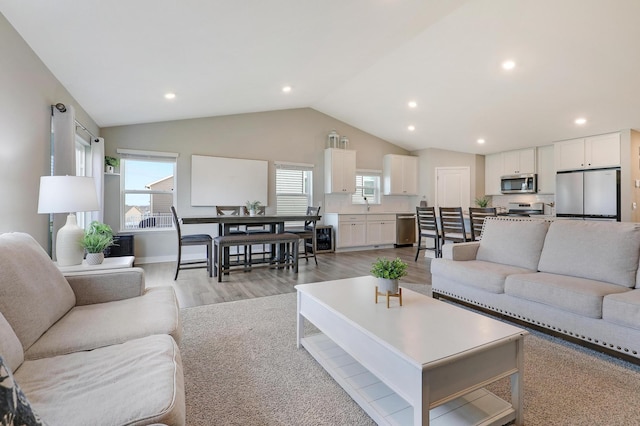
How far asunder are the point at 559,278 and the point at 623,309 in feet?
1.73

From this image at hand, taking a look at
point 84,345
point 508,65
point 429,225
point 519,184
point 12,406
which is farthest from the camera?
point 519,184

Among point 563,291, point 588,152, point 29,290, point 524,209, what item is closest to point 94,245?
point 29,290

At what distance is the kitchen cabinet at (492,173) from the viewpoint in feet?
24.0

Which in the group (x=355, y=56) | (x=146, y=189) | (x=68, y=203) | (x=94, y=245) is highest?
(x=355, y=56)

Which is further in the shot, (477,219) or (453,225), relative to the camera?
(453,225)

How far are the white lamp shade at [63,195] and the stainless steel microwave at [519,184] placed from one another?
7457 mm

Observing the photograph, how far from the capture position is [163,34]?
2762 millimetres

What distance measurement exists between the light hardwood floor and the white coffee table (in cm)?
187

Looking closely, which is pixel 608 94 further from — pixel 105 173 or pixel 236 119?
pixel 105 173

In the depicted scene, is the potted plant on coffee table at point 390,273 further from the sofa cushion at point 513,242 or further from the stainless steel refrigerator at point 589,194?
the stainless steel refrigerator at point 589,194

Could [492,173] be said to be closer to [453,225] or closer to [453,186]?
[453,186]

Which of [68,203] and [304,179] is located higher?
[304,179]

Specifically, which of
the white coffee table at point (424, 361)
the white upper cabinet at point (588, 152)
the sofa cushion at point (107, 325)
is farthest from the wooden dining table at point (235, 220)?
the white upper cabinet at point (588, 152)

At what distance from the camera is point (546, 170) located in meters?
6.38
